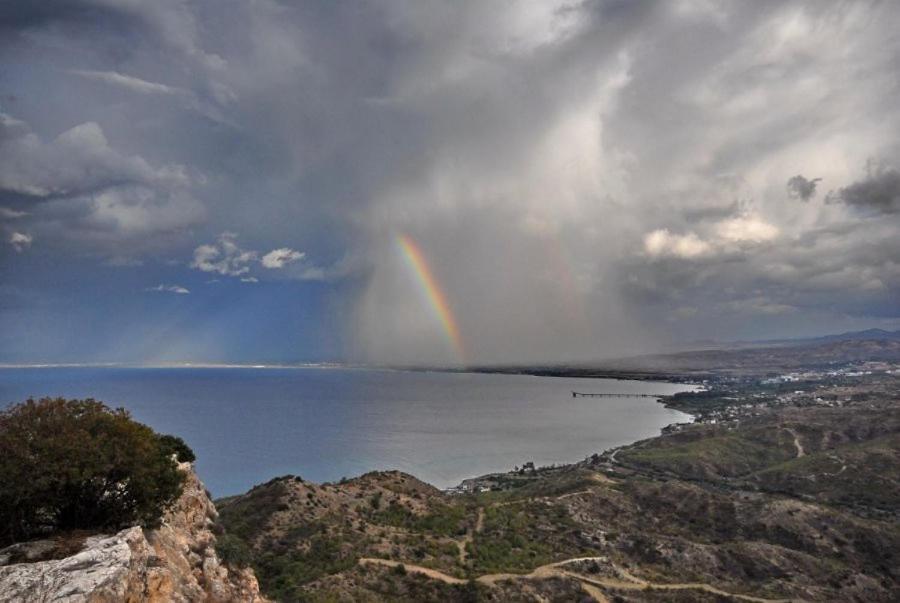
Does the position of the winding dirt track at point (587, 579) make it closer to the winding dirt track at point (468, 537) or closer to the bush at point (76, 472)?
the winding dirt track at point (468, 537)

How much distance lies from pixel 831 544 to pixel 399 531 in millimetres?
60048

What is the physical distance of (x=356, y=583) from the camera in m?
40.6

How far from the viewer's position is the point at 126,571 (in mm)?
14211

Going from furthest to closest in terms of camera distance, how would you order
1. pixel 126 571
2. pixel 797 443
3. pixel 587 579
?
pixel 797 443
pixel 587 579
pixel 126 571

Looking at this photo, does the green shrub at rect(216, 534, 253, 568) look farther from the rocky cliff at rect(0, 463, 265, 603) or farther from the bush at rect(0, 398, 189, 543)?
the bush at rect(0, 398, 189, 543)

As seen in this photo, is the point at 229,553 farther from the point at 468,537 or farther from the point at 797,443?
the point at 797,443

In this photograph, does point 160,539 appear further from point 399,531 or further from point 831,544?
point 831,544

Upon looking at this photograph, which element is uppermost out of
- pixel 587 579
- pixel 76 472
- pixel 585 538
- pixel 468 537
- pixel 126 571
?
pixel 76 472

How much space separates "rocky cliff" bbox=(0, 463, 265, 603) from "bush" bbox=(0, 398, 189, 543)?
1457 mm

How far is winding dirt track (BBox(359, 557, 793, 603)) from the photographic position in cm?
4450

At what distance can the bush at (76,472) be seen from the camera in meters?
16.1

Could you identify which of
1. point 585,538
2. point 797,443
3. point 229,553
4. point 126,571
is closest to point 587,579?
point 585,538

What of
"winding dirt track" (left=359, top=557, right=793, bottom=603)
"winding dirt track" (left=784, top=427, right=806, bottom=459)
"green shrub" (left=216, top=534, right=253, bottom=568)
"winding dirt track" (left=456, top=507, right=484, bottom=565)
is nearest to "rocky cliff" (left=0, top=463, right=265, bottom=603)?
"green shrub" (left=216, top=534, right=253, bottom=568)

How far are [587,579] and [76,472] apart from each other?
4668 cm
